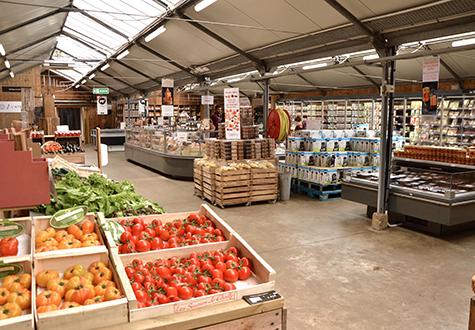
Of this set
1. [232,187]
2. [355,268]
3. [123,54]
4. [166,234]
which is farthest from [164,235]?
[123,54]

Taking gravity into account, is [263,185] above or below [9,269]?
below

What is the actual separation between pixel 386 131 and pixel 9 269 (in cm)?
587

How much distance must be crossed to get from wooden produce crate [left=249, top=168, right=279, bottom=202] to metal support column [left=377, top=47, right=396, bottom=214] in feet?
7.79

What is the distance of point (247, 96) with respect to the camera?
77.6ft

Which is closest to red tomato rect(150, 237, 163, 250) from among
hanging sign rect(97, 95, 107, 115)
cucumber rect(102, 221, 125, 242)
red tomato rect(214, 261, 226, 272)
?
cucumber rect(102, 221, 125, 242)

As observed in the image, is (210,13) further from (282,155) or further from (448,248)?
(448,248)

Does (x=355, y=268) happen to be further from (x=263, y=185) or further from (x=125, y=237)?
(x=263, y=185)

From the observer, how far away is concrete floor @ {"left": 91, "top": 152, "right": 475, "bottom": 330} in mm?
3744

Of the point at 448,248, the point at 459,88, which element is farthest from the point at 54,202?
the point at 459,88

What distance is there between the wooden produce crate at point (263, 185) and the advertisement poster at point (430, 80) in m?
3.23

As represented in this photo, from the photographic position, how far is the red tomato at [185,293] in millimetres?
2139

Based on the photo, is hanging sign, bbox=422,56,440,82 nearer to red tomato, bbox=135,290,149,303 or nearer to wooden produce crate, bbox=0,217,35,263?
red tomato, bbox=135,290,149,303

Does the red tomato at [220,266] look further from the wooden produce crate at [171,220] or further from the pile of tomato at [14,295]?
the pile of tomato at [14,295]

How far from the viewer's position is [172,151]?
11.8 m
